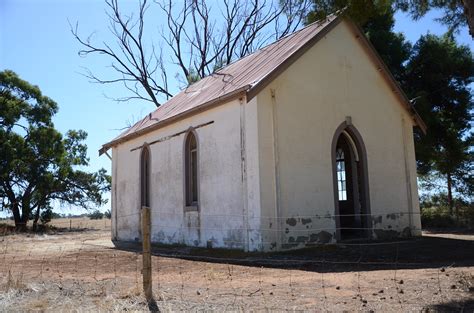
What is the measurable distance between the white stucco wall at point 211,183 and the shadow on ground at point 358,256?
0.70 m

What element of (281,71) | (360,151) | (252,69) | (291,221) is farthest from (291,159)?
(252,69)

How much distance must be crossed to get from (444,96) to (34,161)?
23.1 metres

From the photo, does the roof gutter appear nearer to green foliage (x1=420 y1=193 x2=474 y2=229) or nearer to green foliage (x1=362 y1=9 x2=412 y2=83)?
green foliage (x1=362 y1=9 x2=412 y2=83)

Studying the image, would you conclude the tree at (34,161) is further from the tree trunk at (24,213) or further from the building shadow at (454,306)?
the building shadow at (454,306)

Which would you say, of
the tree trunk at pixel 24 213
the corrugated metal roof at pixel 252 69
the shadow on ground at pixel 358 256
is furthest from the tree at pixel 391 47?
the tree trunk at pixel 24 213

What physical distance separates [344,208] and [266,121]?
201 inches

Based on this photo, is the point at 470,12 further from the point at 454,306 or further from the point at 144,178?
the point at 144,178

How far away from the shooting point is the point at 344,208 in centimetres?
1706

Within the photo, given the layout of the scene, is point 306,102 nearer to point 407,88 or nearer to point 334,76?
point 334,76

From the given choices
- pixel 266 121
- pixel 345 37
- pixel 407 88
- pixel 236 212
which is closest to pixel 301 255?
pixel 236 212

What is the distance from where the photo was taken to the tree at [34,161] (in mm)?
30234

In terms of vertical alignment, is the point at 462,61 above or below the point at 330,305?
above

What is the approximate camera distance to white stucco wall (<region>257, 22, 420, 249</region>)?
1362cm

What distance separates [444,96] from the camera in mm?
24219
